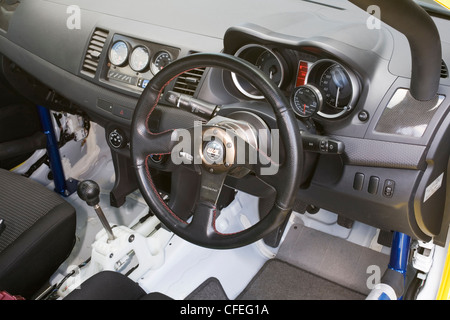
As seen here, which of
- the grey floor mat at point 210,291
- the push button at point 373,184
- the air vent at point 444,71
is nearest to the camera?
the air vent at point 444,71

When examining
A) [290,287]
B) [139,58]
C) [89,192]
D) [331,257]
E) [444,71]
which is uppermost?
[444,71]

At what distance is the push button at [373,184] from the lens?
53.6 inches

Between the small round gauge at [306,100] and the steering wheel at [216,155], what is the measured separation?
17 centimetres

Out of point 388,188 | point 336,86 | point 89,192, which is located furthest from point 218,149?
point 89,192

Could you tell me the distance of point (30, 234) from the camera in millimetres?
1520

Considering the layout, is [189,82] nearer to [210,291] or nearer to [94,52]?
[94,52]

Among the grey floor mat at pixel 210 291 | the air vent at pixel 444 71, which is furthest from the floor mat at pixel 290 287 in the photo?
the air vent at pixel 444 71

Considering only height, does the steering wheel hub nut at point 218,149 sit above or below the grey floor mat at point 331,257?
above

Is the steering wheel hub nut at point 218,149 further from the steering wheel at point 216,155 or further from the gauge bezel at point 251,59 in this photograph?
the gauge bezel at point 251,59

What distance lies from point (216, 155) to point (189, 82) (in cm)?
47

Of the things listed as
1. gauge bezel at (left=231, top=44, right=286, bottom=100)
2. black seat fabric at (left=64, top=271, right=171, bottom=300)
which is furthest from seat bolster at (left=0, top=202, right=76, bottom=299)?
gauge bezel at (left=231, top=44, right=286, bottom=100)

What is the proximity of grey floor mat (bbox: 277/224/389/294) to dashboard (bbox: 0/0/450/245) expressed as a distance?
2.11 feet

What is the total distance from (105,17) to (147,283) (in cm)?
102

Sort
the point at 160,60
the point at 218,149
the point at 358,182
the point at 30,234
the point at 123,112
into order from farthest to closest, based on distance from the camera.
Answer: the point at 123,112 → the point at 160,60 → the point at 30,234 → the point at 358,182 → the point at 218,149
